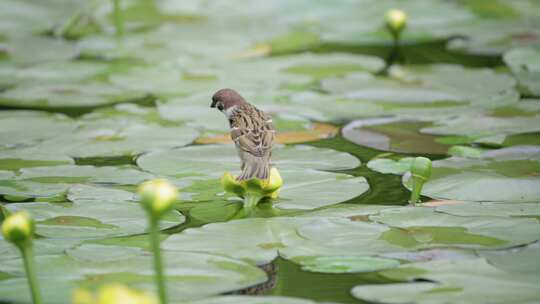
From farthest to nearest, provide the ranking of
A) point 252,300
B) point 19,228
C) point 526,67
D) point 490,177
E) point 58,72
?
1. point 58,72
2. point 526,67
3. point 490,177
4. point 252,300
5. point 19,228

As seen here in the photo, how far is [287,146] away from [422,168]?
3.39ft

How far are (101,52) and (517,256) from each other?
157 inches

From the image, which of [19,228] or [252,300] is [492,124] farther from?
[19,228]

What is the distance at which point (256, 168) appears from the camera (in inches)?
132

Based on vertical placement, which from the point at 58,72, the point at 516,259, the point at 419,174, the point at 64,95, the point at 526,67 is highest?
the point at 526,67

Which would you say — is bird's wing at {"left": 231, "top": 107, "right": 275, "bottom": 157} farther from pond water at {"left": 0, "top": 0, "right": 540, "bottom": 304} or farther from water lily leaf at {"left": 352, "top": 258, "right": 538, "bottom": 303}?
water lily leaf at {"left": 352, "top": 258, "right": 538, "bottom": 303}

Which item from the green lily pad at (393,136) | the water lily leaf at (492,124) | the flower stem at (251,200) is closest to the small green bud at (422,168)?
the flower stem at (251,200)

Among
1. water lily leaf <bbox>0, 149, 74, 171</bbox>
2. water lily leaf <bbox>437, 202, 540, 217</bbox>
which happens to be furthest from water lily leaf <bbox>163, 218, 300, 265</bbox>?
water lily leaf <bbox>0, 149, 74, 171</bbox>

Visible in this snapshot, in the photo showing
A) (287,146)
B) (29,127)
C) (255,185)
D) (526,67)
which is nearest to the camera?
(255,185)

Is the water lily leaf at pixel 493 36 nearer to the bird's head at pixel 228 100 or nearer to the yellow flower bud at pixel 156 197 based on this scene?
the bird's head at pixel 228 100

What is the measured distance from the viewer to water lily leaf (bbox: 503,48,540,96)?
505 cm

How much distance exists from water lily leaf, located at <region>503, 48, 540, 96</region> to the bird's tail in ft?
6.77

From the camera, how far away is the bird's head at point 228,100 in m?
3.98

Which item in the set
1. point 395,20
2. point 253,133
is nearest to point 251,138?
point 253,133
